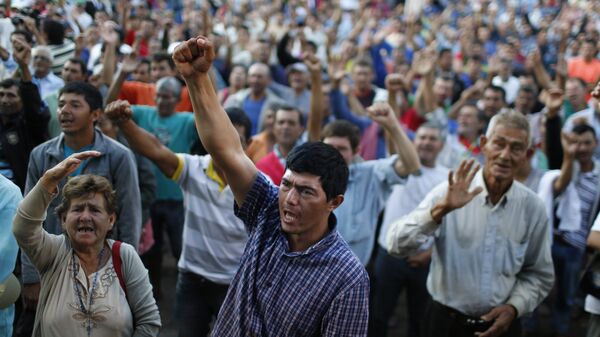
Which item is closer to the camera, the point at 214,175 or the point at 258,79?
the point at 214,175

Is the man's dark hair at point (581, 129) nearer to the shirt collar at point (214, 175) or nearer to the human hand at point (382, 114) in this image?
the human hand at point (382, 114)

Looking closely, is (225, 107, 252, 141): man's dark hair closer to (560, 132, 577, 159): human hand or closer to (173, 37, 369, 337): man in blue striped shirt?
(173, 37, 369, 337): man in blue striped shirt

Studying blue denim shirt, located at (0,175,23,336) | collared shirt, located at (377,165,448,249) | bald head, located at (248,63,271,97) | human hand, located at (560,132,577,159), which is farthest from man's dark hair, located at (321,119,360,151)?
bald head, located at (248,63,271,97)

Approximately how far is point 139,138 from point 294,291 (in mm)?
1851

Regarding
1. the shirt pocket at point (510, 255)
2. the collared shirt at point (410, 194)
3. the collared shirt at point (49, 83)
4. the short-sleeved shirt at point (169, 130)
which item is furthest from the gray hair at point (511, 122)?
the collared shirt at point (49, 83)

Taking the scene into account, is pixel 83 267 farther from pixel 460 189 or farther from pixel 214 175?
pixel 460 189

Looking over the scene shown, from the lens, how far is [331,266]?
242cm

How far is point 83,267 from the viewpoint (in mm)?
3113

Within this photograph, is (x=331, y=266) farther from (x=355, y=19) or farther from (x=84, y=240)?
(x=355, y=19)

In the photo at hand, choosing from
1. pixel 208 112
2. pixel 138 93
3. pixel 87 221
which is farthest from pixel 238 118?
pixel 208 112

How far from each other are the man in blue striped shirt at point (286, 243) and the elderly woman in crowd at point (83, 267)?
2.43 ft

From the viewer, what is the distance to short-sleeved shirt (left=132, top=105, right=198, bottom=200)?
593 centimetres

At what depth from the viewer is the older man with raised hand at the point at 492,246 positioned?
3711mm

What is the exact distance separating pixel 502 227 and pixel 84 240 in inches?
85.7
